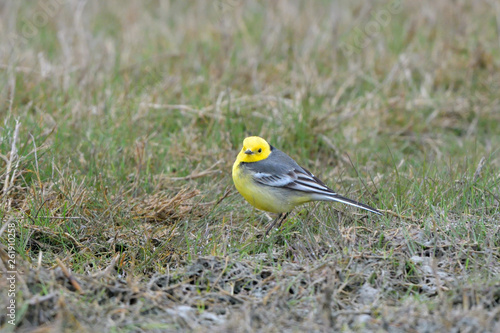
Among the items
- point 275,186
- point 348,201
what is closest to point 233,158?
point 275,186

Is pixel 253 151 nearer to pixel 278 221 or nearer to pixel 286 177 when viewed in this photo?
pixel 286 177

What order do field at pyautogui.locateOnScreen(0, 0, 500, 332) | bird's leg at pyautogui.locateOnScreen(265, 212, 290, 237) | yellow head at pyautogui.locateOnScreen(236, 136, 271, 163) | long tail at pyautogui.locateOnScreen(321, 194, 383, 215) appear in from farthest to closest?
yellow head at pyautogui.locateOnScreen(236, 136, 271, 163)
bird's leg at pyautogui.locateOnScreen(265, 212, 290, 237)
long tail at pyautogui.locateOnScreen(321, 194, 383, 215)
field at pyautogui.locateOnScreen(0, 0, 500, 332)

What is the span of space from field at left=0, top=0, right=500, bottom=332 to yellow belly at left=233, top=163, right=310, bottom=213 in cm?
15

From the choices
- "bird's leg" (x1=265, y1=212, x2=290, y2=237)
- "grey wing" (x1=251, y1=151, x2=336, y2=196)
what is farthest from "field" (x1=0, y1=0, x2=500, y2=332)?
"grey wing" (x1=251, y1=151, x2=336, y2=196)

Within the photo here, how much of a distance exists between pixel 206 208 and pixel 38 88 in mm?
2937

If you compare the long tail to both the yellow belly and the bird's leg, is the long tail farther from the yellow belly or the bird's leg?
the bird's leg

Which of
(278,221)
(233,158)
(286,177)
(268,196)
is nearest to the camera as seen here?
(268,196)

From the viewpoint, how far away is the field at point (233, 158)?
3436 millimetres

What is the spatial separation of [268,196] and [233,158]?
4.99 feet

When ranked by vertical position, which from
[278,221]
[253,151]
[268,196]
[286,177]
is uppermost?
[253,151]

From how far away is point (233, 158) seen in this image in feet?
20.2

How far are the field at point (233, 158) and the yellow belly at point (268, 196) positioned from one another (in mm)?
150

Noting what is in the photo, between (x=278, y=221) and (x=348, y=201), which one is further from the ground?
(x=348, y=201)

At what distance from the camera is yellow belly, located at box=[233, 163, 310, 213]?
4.72 meters
